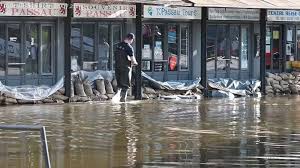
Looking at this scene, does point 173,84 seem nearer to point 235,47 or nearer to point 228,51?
point 228,51

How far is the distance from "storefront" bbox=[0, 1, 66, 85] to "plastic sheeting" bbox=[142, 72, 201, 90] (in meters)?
3.26

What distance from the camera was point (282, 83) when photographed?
27469 mm

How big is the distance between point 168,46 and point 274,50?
18.1 ft

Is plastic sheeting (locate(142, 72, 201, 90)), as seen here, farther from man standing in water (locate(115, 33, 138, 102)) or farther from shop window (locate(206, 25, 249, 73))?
man standing in water (locate(115, 33, 138, 102))

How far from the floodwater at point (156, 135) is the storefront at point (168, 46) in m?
4.13

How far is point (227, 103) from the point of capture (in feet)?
73.4

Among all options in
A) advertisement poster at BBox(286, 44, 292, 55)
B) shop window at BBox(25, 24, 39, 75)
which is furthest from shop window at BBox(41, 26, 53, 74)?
advertisement poster at BBox(286, 44, 292, 55)

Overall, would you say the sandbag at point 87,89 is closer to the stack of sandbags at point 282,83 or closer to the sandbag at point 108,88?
the sandbag at point 108,88

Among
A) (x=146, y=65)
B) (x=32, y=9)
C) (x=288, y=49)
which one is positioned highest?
(x=32, y=9)

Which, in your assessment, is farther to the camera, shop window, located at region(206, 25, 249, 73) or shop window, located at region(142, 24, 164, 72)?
shop window, located at region(206, 25, 249, 73)

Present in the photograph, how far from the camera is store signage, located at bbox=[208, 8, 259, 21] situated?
83.6 ft

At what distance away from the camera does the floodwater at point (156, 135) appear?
11.2 m

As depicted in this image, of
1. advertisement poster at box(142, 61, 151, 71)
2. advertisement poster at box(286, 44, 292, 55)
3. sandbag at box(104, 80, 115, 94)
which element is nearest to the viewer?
sandbag at box(104, 80, 115, 94)

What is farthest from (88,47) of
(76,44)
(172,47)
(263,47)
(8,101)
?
(263,47)
